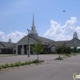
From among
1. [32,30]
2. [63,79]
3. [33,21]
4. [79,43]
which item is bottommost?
[63,79]

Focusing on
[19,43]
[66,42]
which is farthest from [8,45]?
[66,42]

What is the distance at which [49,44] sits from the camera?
7394cm

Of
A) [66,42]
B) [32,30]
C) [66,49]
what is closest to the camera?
[66,49]

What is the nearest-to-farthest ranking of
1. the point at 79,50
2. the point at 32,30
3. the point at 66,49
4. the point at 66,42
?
the point at 66,49 < the point at 79,50 < the point at 66,42 < the point at 32,30

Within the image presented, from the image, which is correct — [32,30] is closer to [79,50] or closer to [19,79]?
[79,50]

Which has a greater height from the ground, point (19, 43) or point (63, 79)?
point (19, 43)

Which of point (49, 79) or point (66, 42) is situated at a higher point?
point (66, 42)

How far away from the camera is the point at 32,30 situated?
7906cm

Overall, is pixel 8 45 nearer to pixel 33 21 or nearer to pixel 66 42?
pixel 33 21

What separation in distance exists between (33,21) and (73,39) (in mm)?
22995

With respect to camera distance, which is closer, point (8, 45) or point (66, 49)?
point (66, 49)

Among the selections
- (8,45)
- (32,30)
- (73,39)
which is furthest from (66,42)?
(8,45)

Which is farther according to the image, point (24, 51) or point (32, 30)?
point (32, 30)

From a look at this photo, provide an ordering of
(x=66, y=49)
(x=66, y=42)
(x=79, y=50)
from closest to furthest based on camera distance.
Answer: (x=66, y=49)
(x=79, y=50)
(x=66, y=42)
